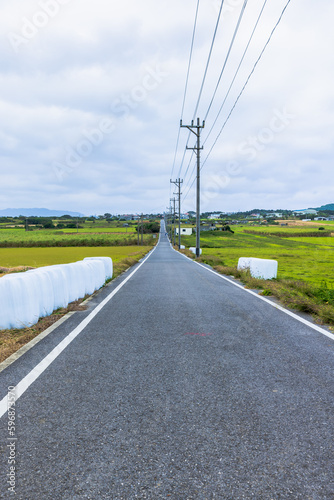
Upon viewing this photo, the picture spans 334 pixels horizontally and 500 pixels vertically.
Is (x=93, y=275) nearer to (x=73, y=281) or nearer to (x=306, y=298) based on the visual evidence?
(x=73, y=281)

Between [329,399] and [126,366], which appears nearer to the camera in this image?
[329,399]

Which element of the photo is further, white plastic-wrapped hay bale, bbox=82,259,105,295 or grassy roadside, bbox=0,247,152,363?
white plastic-wrapped hay bale, bbox=82,259,105,295

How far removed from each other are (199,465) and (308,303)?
21.0 feet

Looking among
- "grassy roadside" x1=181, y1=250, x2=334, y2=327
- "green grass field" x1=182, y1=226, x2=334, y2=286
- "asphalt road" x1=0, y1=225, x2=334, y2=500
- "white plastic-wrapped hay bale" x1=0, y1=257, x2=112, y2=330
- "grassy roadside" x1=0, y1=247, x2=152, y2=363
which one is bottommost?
"green grass field" x1=182, y1=226, x2=334, y2=286

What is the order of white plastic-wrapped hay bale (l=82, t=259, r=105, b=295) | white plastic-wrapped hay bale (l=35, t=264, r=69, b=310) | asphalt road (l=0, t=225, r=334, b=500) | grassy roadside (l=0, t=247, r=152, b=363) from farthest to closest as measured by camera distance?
1. white plastic-wrapped hay bale (l=82, t=259, r=105, b=295)
2. white plastic-wrapped hay bale (l=35, t=264, r=69, b=310)
3. grassy roadside (l=0, t=247, r=152, b=363)
4. asphalt road (l=0, t=225, r=334, b=500)

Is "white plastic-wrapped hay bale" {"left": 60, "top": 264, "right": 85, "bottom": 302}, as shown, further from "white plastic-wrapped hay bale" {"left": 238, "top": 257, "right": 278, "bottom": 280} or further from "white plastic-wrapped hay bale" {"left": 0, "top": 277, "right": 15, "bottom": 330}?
"white plastic-wrapped hay bale" {"left": 238, "top": 257, "right": 278, "bottom": 280}

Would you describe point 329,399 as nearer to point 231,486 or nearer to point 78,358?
point 231,486

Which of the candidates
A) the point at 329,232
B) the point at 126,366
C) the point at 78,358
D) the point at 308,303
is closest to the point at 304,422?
the point at 126,366

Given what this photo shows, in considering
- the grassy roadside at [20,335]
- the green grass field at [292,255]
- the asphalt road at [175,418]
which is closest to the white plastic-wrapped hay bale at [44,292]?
the grassy roadside at [20,335]

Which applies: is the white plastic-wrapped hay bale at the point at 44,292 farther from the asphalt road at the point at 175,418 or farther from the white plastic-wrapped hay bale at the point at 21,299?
the asphalt road at the point at 175,418

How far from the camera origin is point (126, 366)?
448 cm

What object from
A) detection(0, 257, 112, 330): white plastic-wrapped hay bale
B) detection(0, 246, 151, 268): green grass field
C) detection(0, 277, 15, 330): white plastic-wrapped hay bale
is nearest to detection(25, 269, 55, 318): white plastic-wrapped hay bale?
detection(0, 257, 112, 330): white plastic-wrapped hay bale

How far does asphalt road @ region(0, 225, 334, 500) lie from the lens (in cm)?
235

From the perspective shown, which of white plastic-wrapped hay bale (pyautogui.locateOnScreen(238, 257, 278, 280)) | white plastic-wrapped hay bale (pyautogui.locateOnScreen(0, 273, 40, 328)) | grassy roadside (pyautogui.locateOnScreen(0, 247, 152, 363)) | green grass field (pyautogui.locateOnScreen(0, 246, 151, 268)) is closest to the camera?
grassy roadside (pyautogui.locateOnScreen(0, 247, 152, 363))
